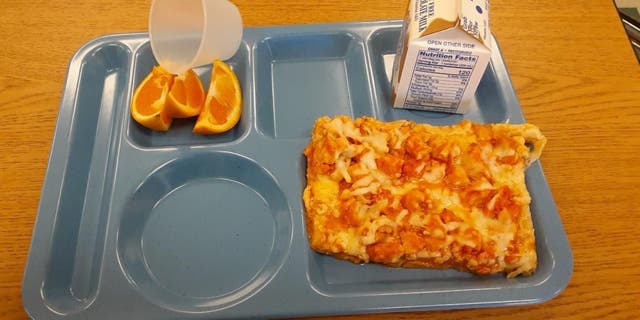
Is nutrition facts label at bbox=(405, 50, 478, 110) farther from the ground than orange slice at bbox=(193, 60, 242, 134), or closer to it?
farther from the ground

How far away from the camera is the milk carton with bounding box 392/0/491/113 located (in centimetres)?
98

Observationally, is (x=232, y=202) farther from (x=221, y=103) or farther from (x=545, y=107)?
(x=545, y=107)

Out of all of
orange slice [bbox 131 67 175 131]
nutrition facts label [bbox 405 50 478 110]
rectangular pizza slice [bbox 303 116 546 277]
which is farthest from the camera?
orange slice [bbox 131 67 175 131]

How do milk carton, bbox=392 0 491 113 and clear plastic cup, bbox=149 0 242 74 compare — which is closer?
milk carton, bbox=392 0 491 113

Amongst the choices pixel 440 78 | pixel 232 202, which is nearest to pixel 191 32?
pixel 232 202

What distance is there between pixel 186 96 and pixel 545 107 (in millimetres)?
952

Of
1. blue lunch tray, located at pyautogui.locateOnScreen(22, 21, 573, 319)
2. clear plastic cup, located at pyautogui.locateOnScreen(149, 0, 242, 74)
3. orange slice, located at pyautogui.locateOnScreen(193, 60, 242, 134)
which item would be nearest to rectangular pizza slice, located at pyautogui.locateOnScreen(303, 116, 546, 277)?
blue lunch tray, located at pyautogui.locateOnScreen(22, 21, 573, 319)

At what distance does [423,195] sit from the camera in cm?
96

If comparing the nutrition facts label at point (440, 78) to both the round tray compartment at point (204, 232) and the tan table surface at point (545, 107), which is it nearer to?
the tan table surface at point (545, 107)

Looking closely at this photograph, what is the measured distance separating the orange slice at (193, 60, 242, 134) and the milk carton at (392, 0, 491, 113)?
0.42 meters

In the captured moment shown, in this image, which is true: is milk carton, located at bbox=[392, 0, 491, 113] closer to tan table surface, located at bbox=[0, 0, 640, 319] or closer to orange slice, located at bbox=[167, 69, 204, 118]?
tan table surface, located at bbox=[0, 0, 640, 319]

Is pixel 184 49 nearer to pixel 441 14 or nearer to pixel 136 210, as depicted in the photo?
pixel 136 210

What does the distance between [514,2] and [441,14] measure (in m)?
0.59

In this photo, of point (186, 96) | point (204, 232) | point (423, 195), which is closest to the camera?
point (423, 195)
